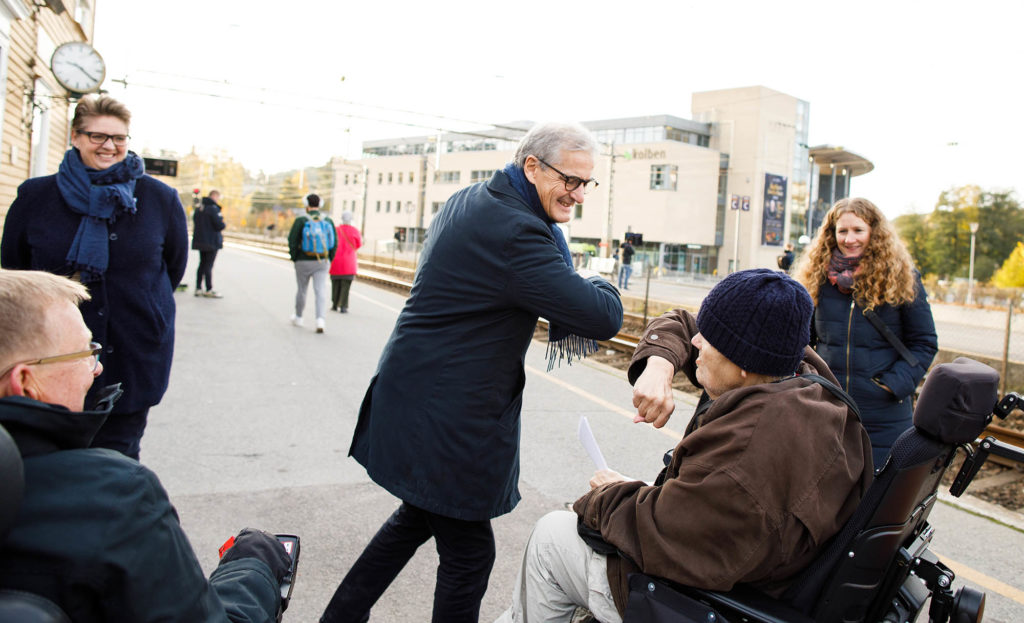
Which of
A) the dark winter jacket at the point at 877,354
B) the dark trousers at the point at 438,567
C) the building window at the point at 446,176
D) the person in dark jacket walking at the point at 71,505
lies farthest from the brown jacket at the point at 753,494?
the building window at the point at 446,176

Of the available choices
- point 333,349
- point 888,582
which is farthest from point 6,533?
point 333,349

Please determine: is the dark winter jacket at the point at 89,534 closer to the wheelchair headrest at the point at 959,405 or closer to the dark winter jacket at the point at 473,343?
the dark winter jacket at the point at 473,343

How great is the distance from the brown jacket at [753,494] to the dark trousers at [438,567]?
616 mm

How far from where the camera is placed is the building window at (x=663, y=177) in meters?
63.1

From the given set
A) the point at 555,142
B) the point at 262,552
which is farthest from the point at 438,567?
the point at 555,142

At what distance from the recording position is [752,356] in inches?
79.0

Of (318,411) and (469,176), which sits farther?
(469,176)

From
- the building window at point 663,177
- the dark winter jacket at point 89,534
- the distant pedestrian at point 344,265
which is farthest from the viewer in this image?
the building window at point 663,177

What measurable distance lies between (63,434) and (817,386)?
5.89 ft

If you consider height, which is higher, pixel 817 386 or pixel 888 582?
pixel 817 386

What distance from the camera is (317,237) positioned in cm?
1080

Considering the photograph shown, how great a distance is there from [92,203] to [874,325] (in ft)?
11.8

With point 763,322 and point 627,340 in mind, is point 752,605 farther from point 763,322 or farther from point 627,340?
point 627,340

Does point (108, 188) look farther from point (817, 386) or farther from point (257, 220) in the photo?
point (257, 220)
